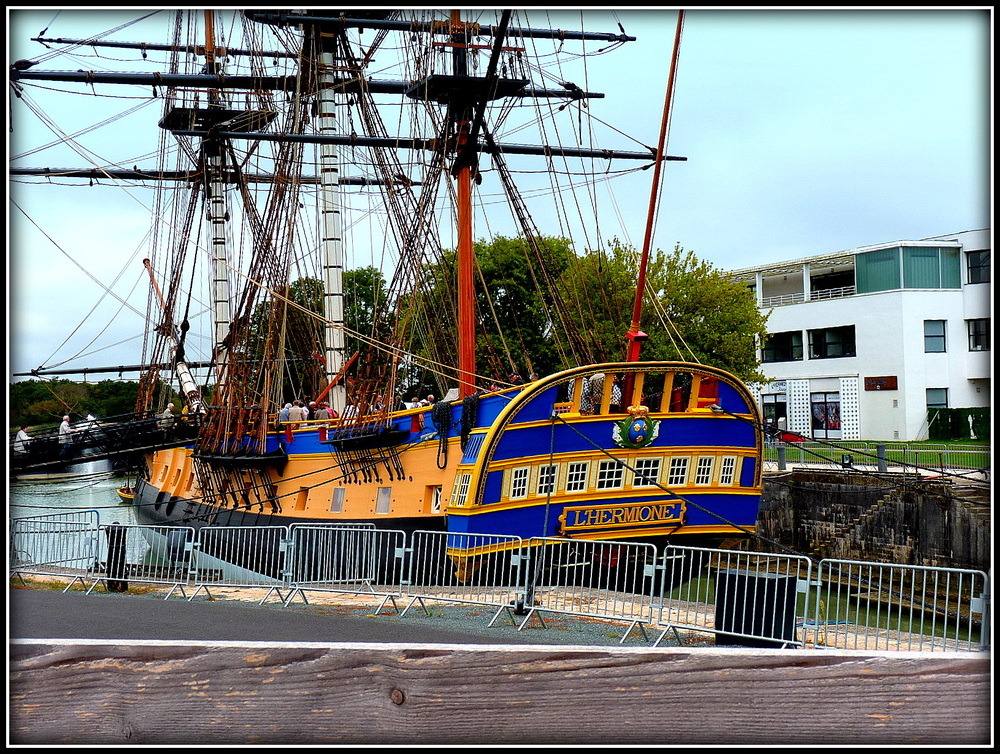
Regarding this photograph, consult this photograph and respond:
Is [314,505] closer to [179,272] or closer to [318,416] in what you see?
[318,416]

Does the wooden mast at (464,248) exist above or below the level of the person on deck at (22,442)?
above

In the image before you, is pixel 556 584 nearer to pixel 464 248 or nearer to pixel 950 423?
pixel 464 248

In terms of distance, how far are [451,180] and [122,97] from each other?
47.9 ft

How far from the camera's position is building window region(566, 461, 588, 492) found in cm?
1697

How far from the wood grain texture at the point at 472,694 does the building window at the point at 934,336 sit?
40.1 metres

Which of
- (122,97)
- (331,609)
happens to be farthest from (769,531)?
(122,97)

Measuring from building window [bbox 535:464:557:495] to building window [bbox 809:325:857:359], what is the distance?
29271mm

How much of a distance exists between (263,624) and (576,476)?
1071cm

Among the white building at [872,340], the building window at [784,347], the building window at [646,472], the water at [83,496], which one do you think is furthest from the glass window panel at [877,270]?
the water at [83,496]

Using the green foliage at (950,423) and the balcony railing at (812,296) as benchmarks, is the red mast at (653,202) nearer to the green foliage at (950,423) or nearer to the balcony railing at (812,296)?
the green foliage at (950,423)

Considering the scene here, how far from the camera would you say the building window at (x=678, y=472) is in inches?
691

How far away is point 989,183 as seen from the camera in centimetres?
222

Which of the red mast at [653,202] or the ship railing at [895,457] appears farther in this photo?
the ship railing at [895,457]

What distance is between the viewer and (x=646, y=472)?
17375 mm
